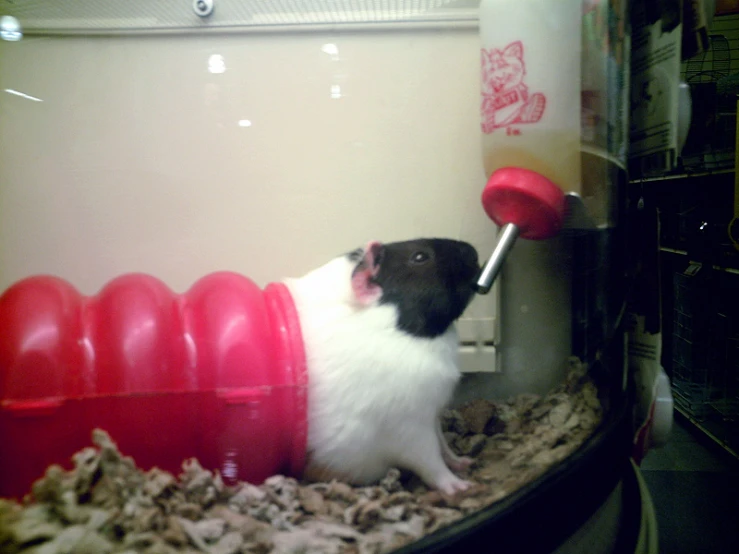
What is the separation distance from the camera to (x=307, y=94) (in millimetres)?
1092

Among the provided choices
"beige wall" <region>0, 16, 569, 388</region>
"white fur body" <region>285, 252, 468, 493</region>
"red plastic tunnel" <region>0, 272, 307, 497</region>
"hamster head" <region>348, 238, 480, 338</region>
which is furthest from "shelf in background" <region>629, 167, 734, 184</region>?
"red plastic tunnel" <region>0, 272, 307, 497</region>

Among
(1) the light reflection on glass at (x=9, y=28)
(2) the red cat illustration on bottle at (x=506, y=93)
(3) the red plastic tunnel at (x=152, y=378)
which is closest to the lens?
(3) the red plastic tunnel at (x=152, y=378)

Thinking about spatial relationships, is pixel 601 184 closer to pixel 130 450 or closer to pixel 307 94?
pixel 307 94

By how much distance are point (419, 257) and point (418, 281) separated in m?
0.05

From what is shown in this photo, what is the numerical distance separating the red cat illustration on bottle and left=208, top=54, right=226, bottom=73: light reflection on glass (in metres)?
0.49

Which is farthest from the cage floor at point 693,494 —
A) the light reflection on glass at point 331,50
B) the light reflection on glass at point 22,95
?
the light reflection on glass at point 22,95

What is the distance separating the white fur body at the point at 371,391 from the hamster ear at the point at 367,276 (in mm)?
12

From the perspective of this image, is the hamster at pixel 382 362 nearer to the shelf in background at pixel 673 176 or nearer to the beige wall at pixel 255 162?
the beige wall at pixel 255 162

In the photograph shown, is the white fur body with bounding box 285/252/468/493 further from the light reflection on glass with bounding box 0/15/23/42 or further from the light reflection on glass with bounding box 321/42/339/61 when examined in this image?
the light reflection on glass with bounding box 0/15/23/42

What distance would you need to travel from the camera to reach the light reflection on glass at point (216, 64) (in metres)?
1.05

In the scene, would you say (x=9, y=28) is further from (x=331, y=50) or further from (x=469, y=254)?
(x=469, y=254)

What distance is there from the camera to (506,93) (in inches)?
38.4

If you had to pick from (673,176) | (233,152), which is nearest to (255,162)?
(233,152)

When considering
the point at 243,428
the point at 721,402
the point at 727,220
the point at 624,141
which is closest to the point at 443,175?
the point at 624,141
